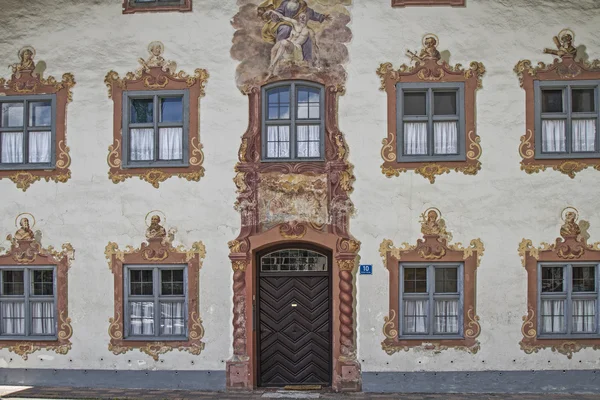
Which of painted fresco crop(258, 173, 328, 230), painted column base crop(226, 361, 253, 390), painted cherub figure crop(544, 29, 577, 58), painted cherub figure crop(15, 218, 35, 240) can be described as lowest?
painted column base crop(226, 361, 253, 390)

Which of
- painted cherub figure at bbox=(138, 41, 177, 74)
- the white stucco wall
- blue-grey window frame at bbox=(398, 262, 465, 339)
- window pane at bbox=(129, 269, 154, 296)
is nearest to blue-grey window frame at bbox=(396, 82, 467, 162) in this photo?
the white stucco wall

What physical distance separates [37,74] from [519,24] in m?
9.57

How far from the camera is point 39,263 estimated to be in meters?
13.9

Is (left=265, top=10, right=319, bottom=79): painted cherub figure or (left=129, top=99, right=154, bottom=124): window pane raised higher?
(left=265, top=10, right=319, bottom=79): painted cherub figure

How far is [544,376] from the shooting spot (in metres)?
13.3

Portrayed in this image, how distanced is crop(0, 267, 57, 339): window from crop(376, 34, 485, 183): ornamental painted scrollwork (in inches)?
279

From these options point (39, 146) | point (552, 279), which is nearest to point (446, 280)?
point (552, 279)

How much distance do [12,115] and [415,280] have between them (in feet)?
28.8

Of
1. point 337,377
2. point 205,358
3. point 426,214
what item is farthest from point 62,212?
point 426,214

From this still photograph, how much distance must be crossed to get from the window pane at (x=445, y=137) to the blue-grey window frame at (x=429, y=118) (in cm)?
7

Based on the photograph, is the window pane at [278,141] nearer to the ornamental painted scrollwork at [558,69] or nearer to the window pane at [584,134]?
the ornamental painted scrollwork at [558,69]

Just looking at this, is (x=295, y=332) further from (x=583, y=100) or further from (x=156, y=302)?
(x=583, y=100)

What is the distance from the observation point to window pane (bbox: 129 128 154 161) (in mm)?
13922

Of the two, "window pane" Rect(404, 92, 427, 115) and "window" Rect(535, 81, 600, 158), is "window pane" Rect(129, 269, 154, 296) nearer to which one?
"window pane" Rect(404, 92, 427, 115)
